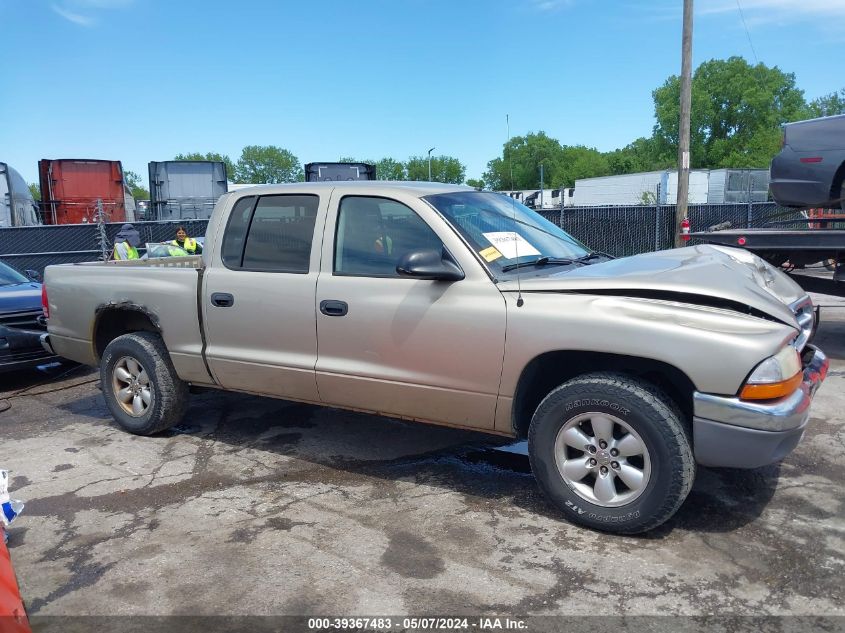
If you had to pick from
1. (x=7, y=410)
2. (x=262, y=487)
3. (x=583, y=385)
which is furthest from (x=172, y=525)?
(x=7, y=410)

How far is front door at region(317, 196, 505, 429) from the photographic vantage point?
392 cm

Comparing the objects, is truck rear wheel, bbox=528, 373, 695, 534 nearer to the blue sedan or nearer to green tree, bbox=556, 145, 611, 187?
the blue sedan

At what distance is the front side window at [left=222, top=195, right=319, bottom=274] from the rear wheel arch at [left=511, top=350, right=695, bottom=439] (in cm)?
165

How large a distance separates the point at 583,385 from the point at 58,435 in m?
4.37

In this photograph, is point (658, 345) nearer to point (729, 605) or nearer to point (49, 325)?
point (729, 605)

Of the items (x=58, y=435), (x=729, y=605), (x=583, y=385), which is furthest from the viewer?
(x=58, y=435)

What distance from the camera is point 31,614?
3.11 m

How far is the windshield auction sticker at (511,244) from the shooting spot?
4.20 meters

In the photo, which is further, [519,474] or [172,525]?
[519,474]

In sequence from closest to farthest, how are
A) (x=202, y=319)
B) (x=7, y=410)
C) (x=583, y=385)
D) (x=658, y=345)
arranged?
1. (x=658, y=345)
2. (x=583, y=385)
3. (x=202, y=319)
4. (x=7, y=410)

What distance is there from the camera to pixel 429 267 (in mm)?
3889

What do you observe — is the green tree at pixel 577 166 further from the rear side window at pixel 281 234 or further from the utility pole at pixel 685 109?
the rear side window at pixel 281 234

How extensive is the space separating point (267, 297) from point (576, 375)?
2.07 meters

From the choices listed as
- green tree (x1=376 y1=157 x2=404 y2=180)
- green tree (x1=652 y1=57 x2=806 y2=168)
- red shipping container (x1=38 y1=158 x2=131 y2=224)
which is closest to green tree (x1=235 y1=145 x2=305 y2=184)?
green tree (x1=376 y1=157 x2=404 y2=180)
